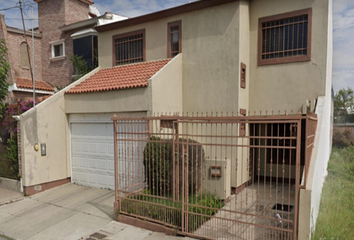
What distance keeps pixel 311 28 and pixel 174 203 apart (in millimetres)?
6392

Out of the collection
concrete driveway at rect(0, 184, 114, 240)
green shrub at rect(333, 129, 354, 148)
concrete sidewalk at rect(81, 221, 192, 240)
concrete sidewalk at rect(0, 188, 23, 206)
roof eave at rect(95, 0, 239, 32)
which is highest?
roof eave at rect(95, 0, 239, 32)

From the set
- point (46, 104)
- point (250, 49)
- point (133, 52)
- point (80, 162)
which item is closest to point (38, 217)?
point (80, 162)

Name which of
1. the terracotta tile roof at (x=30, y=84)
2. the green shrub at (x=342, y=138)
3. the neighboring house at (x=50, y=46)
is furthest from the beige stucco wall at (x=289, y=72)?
the green shrub at (x=342, y=138)

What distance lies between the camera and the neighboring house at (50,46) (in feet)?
40.4

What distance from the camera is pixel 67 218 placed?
20.5ft

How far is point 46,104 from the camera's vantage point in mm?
8430

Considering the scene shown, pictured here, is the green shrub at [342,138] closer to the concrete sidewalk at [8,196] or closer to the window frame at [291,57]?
the window frame at [291,57]

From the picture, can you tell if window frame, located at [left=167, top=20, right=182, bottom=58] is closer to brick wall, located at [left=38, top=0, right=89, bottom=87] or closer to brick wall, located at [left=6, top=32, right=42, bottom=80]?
brick wall, located at [left=38, top=0, right=89, bottom=87]

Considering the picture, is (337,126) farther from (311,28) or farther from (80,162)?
(80,162)

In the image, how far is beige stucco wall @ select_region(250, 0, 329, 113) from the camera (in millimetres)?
7352

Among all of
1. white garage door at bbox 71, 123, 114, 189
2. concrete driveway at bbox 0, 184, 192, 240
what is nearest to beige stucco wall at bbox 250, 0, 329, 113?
white garage door at bbox 71, 123, 114, 189

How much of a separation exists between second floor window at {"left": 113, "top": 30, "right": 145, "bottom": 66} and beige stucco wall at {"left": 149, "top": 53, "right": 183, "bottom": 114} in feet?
6.21

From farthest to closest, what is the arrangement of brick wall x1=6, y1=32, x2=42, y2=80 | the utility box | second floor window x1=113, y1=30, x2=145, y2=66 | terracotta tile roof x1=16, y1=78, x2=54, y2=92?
1. brick wall x1=6, y1=32, x2=42, y2=80
2. terracotta tile roof x1=16, y1=78, x2=54, y2=92
3. second floor window x1=113, y1=30, x2=145, y2=66
4. the utility box

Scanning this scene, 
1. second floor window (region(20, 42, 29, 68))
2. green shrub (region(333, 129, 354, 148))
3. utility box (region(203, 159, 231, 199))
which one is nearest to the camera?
utility box (region(203, 159, 231, 199))
